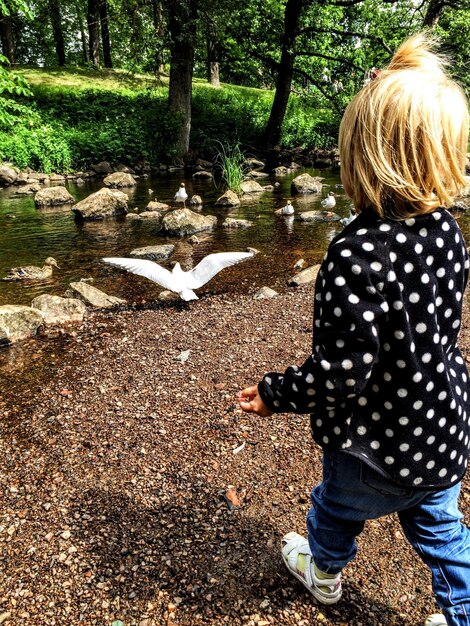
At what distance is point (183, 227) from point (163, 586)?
7.55 metres

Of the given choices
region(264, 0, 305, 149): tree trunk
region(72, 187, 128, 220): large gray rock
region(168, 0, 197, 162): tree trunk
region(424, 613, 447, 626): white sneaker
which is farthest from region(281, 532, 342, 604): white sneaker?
region(264, 0, 305, 149): tree trunk

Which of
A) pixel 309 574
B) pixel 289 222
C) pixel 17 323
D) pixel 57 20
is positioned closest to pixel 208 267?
pixel 17 323

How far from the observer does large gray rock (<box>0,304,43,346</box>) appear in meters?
4.61

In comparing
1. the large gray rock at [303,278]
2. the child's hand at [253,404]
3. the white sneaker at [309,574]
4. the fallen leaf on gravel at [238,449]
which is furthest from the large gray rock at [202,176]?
the child's hand at [253,404]

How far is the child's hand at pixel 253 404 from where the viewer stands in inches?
59.9

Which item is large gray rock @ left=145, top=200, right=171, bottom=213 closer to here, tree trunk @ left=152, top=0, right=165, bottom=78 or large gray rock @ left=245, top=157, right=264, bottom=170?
tree trunk @ left=152, top=0, right=165, bottom=78

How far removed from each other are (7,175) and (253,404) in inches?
640

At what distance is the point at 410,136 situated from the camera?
4.21 ft

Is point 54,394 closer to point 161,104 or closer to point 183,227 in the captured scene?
point 183,227

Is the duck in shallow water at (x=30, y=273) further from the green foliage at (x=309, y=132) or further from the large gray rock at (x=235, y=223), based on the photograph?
the green foliage at (x=309, y=132)

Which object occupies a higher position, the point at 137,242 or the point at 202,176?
the point at 137,242

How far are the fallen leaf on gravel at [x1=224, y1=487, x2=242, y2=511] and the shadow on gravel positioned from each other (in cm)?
3

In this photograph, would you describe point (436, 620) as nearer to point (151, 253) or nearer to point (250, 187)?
point (151, 253)

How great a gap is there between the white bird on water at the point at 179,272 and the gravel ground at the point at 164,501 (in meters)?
1.22
